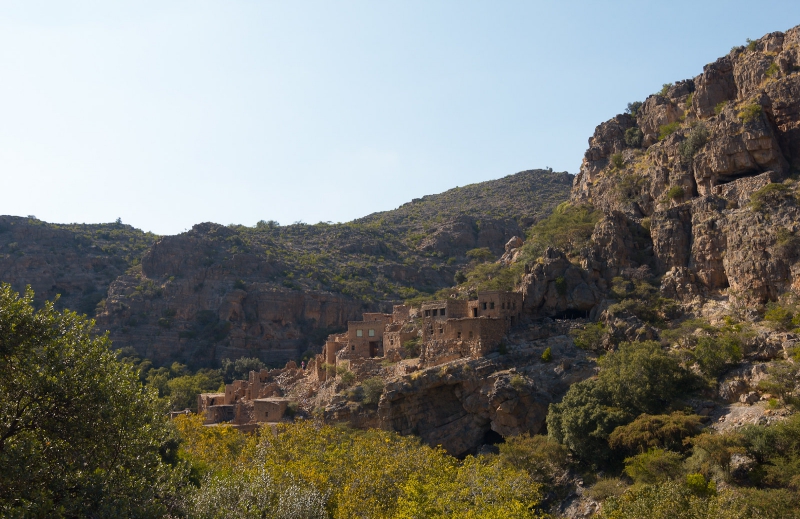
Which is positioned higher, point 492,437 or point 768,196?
point 768,196

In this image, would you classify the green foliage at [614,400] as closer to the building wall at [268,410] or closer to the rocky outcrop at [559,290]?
the rocky outcrop at [559,290]

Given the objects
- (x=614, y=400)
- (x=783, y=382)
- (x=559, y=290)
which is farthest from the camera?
(x=559, y=290)

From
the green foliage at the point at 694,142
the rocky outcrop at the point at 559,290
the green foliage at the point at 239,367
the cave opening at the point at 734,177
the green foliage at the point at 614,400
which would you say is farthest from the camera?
the green foliage at the point at 239,367

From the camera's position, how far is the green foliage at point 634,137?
78875mm

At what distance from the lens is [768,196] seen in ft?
185

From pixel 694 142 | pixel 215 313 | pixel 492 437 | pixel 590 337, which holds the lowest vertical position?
pixel 492 437

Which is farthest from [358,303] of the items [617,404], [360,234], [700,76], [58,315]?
[58,315]

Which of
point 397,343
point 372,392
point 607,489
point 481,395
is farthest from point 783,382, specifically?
point 397,343

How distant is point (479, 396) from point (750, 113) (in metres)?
31.8

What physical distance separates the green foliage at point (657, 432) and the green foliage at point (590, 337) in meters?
10.5

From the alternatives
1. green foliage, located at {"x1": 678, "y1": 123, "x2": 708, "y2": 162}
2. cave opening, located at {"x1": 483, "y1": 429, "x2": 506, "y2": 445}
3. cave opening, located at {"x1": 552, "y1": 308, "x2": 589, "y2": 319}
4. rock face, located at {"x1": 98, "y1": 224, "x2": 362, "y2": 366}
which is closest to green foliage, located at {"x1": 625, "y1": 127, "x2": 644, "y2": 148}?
green foliage, located at {"x1": 678, "y1": 123, "x2": 708, "y2": 162}

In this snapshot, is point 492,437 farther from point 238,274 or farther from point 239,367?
point 238,274

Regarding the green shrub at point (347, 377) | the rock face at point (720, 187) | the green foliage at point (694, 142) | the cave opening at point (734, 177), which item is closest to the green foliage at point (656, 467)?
the rock face at point (720, 187)

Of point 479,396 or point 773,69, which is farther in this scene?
point 773,69
